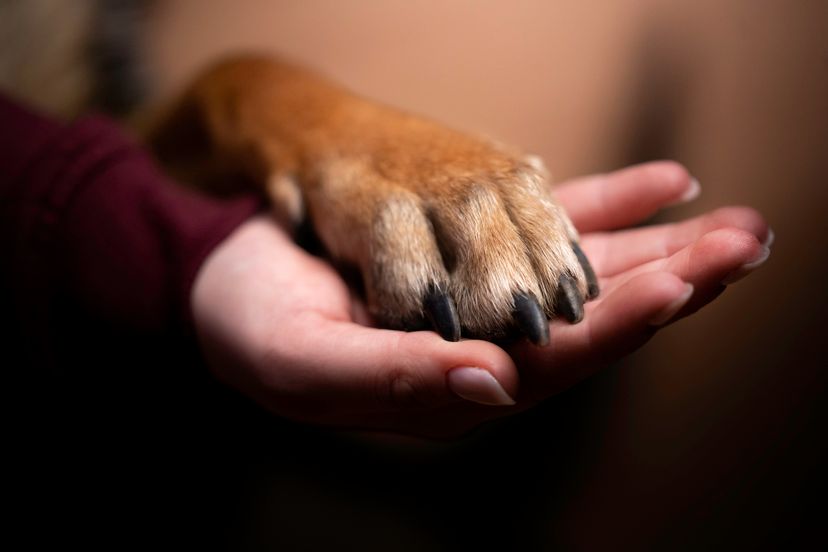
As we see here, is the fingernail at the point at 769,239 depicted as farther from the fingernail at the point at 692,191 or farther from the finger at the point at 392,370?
the finger at the point at 392,370

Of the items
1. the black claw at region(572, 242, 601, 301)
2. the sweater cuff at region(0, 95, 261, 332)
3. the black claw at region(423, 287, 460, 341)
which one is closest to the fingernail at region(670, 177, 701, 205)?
the black claw at region(572, 242, 601, 301)

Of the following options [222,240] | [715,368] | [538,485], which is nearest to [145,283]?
[222,240]

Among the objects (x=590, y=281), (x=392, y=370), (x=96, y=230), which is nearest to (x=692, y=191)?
(x=590, y=281)

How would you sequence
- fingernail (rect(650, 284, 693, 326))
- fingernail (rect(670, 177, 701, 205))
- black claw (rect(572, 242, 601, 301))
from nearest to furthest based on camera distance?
fingernail (rect(650, 284, 693, 326)), black claw (rect(572, 242, 601, 301)), fingernail (rect(670, 177, 701, 205))

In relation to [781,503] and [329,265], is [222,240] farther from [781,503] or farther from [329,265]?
[781,503]

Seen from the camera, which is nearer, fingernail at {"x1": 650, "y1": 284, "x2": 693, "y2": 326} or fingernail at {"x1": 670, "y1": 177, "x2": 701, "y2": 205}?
fingernail at {"x1": 650, "y1": 284, "x2": 693, "y2": 326}

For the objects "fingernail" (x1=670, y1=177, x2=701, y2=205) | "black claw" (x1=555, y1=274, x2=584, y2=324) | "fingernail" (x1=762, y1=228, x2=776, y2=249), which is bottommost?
"black claw" (x1=555, y1=274, x2=584, y2=324)

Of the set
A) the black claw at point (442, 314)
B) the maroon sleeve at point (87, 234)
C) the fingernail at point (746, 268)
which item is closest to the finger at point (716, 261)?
the fingernail at point (746, 268)

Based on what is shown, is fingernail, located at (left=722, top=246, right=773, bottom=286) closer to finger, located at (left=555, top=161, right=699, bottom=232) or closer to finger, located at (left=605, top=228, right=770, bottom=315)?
finger, located at (left=605, top=228, right=770, bottom=315)
